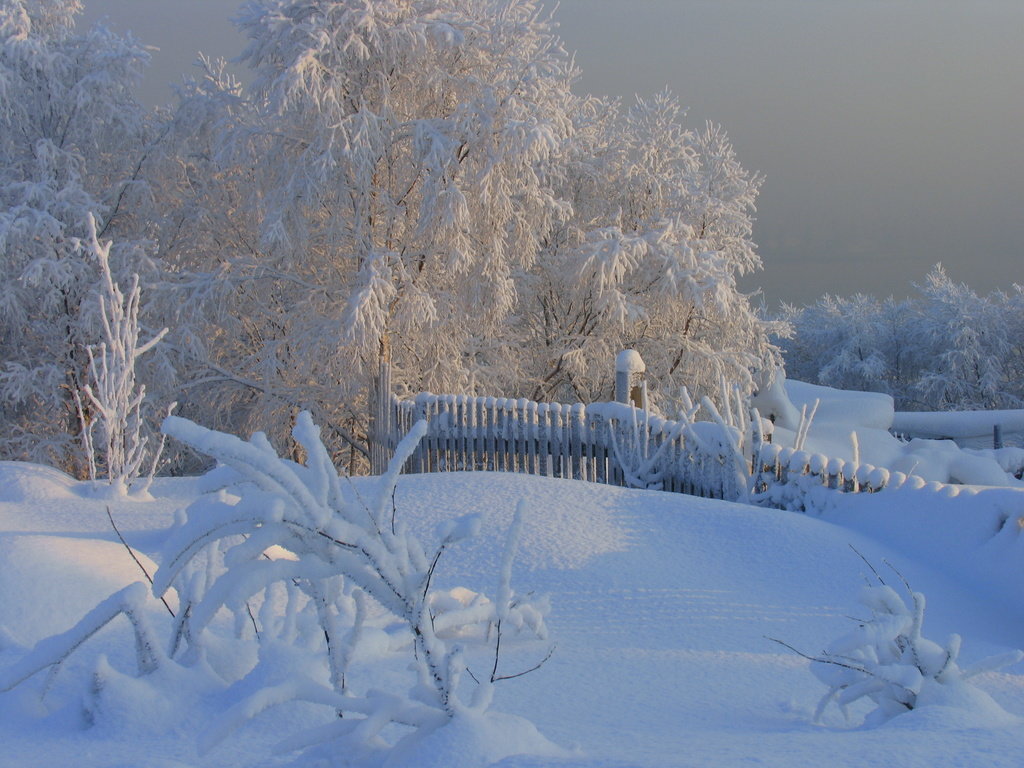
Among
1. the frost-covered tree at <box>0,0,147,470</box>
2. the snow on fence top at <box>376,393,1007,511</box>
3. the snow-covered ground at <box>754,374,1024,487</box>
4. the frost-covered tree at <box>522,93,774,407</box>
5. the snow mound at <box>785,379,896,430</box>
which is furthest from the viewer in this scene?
the snow mound at <box>785,379,896,430</box>

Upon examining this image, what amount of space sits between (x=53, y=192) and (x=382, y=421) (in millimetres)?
6758

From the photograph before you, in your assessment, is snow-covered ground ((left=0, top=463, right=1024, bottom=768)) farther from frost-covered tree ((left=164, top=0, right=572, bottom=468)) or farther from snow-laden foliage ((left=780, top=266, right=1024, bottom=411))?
snow-laden foliage ((left=780, top=266, right=1024, bottom=411))

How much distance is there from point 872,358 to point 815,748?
112 ft

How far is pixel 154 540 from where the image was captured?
6.59 meters

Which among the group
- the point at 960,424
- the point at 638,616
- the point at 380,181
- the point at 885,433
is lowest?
the point at 638,616

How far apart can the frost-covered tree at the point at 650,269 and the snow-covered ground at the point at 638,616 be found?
9628mm

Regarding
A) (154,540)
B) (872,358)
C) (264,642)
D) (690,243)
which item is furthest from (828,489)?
(872,358)

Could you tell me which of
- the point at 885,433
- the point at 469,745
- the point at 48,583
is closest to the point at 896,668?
the point at 469,745

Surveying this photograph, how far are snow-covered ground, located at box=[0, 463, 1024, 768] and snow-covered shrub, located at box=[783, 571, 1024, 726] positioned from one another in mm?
142

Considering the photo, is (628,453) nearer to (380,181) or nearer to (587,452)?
(587,452)

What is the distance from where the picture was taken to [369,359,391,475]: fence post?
12.8 metres

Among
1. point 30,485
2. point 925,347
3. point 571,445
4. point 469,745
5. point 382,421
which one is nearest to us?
point 469,745

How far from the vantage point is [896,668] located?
2.73 m

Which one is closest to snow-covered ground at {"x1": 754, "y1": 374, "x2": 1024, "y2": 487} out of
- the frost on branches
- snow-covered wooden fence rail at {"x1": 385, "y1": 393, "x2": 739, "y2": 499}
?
snow-covered wooden fence rail at {"x1": 385, "y1": 393, "x2": 739, "y2": 499}
